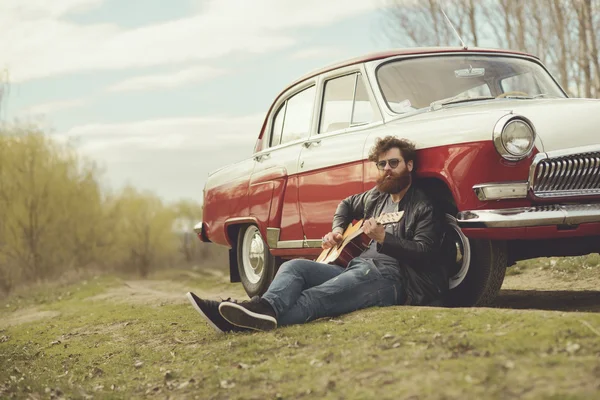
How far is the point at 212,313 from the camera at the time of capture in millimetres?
6273

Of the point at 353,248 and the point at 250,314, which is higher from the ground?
the point at 353,248

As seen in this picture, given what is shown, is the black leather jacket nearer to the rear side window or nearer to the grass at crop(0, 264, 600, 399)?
the grass at crop(0, 264, 600, 399)

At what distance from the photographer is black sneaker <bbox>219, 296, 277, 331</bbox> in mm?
6082

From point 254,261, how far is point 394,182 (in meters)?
3.33

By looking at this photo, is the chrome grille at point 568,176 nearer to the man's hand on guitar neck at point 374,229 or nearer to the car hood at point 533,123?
the car hood at point 533,123

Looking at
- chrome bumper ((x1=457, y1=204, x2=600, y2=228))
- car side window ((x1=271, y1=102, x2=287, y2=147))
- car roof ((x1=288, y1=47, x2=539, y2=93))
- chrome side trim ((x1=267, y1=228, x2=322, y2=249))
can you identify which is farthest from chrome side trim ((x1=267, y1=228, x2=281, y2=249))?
chrome bumper ((x1=457, y1=204, x2=600, y2=228))

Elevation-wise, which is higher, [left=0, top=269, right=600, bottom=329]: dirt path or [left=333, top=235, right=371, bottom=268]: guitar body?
[left=333, top=235, right=371, bottom=268]: guitar body

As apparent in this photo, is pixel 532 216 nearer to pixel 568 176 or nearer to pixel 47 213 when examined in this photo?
pixel 568 176

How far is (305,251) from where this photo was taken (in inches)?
313

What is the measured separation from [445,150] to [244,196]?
3.54 meters

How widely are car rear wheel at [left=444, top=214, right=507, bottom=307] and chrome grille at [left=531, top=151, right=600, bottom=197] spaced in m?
0.59

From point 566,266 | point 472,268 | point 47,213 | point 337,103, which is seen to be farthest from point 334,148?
point 47,213

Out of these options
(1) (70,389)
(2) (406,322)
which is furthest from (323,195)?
(1) (70,389)

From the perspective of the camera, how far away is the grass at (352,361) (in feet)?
13.5
